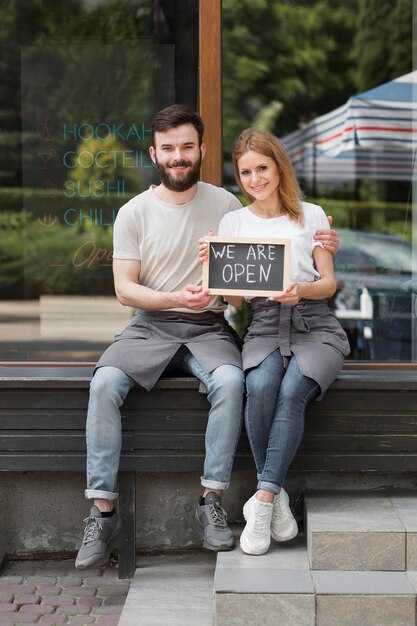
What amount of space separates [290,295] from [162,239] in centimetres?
64

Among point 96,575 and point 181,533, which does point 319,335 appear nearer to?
point 181,533

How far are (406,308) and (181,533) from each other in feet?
6.55

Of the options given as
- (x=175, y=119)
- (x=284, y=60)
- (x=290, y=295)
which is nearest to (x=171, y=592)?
(x=290, y=295)

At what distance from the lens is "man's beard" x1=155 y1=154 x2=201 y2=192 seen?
4031 mm

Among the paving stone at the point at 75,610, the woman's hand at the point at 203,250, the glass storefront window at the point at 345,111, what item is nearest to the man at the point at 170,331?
the woman's hand at the point at 203,250

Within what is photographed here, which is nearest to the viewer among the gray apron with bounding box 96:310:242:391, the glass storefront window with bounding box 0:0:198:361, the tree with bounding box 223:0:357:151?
the gray apron with bounding box 96:310:242:391

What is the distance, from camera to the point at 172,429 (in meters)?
4.11

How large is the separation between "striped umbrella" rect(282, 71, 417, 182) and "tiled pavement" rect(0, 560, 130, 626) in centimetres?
363

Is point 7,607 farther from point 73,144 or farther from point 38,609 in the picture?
point 73,144

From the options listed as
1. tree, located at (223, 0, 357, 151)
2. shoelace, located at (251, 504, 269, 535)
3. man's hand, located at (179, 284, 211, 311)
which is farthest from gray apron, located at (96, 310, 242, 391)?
tree, located at (223, 0, 357, 151)

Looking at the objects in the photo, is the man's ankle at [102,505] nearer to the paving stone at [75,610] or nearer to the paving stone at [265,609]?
the paving stone at [75,610]

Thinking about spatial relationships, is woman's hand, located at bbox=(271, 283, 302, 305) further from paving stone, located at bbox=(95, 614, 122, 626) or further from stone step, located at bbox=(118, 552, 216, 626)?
paving stone, located at bbox=(95, 614, 122, 626)

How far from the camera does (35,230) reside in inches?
262

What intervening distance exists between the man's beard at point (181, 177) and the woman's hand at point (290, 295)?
654 mm
